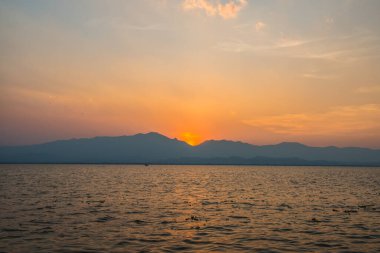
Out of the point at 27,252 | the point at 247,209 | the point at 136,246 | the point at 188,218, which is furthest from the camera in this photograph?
the point at 247,209

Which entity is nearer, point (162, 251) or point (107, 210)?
point (162, 251)

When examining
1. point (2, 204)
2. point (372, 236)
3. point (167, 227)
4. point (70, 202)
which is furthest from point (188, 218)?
point (2, 204)

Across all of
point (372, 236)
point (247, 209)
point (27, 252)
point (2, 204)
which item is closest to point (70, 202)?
point (2, 204)

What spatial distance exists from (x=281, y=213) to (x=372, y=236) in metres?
14.1

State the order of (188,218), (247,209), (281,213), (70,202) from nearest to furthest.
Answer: (188,218), (281,213), (247,209), (70,202)

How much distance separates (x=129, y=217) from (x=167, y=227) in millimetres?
7562

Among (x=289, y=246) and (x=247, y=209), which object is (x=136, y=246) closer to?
(x=289, y=246)

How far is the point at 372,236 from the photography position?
32.5m

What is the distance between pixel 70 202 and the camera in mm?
55062

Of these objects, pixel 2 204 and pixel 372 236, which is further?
pixel 2 204

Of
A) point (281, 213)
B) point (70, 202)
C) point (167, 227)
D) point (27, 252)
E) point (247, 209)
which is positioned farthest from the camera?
point (70, 202)

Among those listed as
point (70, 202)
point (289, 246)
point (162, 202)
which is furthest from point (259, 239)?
point (70, 202)

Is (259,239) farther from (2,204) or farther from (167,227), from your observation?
(2,204)

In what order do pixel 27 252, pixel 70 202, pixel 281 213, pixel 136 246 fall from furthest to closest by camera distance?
pixel 70 202 → pixel 281 213 → pixel 136 246 → pixel 27 252
